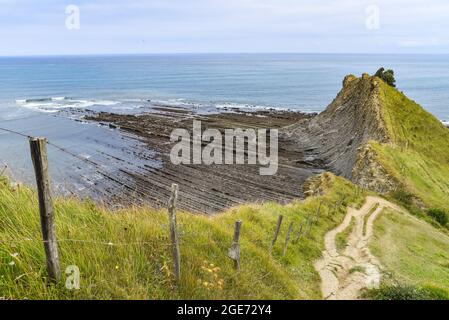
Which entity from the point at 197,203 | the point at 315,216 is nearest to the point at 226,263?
the point at 315,216

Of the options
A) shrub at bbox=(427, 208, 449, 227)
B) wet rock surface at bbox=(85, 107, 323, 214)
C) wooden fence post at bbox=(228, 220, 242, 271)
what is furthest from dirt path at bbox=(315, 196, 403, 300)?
wet rock surface at bbox=(85, 107, 323, 214)

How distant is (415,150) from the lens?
47062 millimetres

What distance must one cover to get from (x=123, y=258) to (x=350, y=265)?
13.2m

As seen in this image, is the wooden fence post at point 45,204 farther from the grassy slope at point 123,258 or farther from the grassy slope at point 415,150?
the grassy slope at point 415,150

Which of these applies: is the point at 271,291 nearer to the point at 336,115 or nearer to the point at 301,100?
the point at 336,115

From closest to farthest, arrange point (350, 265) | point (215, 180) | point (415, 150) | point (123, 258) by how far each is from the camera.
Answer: point (123, 258), point (350, 265), point (215, 180), point (415, 150)

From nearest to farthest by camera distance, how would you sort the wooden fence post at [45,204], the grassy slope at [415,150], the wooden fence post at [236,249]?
the wooden fence post at [45,204] < the wooden fence post at [236,249] < the grassy slope at [415,150]

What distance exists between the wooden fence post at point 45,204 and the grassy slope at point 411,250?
42.4ft

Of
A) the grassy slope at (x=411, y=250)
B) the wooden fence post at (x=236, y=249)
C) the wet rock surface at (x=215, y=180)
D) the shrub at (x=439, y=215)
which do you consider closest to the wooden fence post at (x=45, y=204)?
the wooden fence post at (x=236, y=249)

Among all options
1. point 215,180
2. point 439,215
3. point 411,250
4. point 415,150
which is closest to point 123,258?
point 411,250

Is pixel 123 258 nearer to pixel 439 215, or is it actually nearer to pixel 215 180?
pixel 439 215

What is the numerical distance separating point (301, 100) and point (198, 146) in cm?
6762

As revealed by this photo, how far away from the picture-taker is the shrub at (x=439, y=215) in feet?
105
